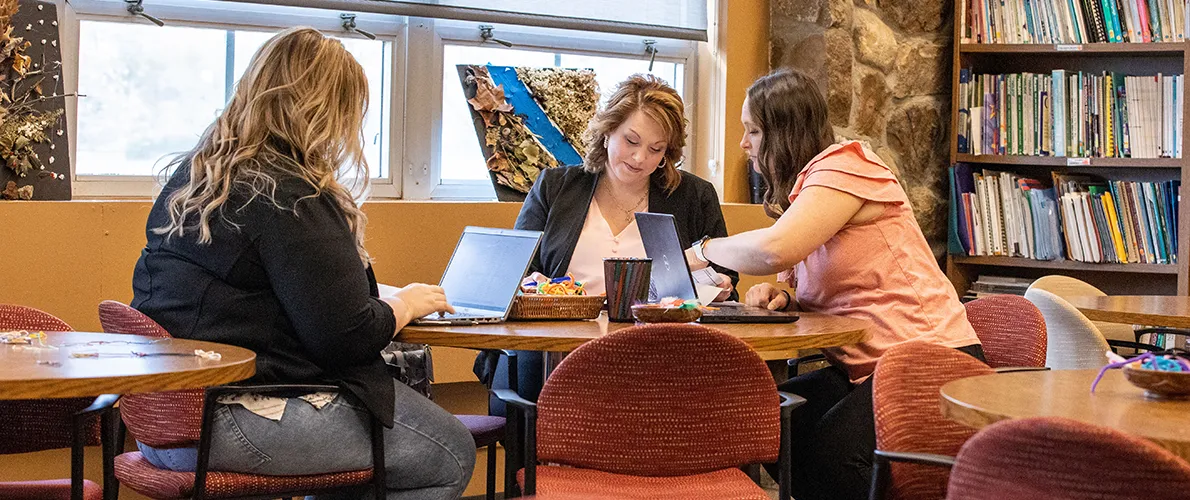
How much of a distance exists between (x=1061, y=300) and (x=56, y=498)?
2443 millimetres

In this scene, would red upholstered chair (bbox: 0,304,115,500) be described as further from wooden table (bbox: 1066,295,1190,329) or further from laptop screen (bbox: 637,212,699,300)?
wooden table (bbox: 1066,295,1190,329)

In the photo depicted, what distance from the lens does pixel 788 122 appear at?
2.76 m

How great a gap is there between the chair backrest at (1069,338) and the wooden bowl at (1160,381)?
1.35m

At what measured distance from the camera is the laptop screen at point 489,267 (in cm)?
246

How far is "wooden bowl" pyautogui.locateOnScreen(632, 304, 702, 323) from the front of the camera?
231 cm

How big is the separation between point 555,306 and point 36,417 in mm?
1026

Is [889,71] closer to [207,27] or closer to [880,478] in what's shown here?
[207,27]

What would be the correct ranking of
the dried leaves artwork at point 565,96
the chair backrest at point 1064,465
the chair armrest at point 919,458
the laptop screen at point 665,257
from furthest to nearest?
the dried leaves artwork at point 565,96, the laptop screen at point 665,257, the chair armrest at point 919,458, the chair backrest at point 1064,465

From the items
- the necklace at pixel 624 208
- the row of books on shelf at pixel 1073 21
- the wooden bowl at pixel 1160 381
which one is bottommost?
the wooden bowl at pixel 1160 381

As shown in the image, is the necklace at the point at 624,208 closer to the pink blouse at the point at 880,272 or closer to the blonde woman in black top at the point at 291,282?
the pink blouse at the point at 880,272

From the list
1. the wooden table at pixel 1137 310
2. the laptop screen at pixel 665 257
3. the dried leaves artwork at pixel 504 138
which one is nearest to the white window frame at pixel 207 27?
the dried leaves artwork at pixel 504 138

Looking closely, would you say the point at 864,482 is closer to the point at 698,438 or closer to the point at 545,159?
the point at 698,438

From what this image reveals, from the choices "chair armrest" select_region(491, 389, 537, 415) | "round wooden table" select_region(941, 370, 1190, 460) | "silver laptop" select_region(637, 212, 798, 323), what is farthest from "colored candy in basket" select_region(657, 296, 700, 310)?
"round wooden table" select_region(941, 370, 1190, 460)

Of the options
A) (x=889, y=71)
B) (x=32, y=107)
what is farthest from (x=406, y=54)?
(x=889, y=71)
